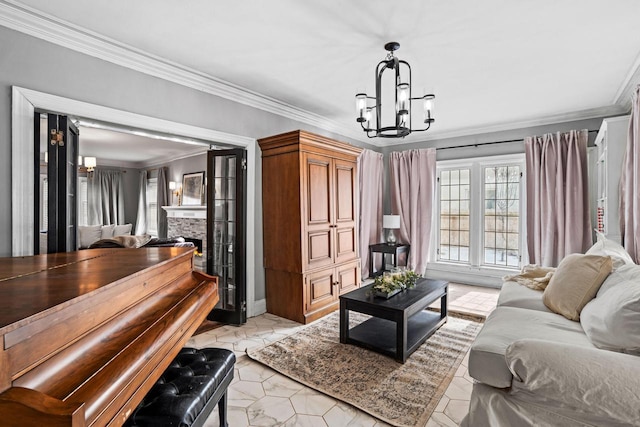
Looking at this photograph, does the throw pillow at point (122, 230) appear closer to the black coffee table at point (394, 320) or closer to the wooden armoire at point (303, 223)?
the wooden armoire at point (303, 223)

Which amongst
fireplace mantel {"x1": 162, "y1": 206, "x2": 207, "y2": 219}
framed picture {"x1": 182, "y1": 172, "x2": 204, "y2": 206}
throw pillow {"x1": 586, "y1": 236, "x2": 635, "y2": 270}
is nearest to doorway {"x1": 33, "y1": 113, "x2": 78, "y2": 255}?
fireplace mantel {"x1": 162, "y1": 206, "x2": 207, "y2": 219}

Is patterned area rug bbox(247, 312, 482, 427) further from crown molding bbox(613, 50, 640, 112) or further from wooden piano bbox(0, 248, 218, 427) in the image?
crown molding bbox(613, 50, 640, 112)

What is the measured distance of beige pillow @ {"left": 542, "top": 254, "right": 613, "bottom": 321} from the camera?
82.4 inches

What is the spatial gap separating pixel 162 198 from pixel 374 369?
258 inches

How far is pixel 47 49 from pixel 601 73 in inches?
187

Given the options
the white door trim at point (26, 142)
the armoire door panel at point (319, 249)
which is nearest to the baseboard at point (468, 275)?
the armoire door panel at point (319, 249)

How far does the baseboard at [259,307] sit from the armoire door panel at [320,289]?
2.05 ft

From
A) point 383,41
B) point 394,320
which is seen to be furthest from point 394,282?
point 383,41

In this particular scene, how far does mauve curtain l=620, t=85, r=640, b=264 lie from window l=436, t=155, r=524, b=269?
1.78 m

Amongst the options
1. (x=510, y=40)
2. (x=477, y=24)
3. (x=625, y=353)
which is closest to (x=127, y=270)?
(x=625, y=353)

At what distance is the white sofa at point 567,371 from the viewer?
1322mm

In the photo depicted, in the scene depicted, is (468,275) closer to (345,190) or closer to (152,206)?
(345,190)

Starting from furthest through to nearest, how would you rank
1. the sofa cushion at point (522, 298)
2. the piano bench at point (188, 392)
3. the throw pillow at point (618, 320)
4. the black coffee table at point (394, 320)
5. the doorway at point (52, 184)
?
the black coffee table at point (394, 320), the sofa cushion at point (522, 298), the doorway at point (52, 184), the throw pillow at point (618, 320), the piano bench at point (188, 392)

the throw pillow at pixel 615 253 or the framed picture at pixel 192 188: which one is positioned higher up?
the framed picture at pixel 192 188
